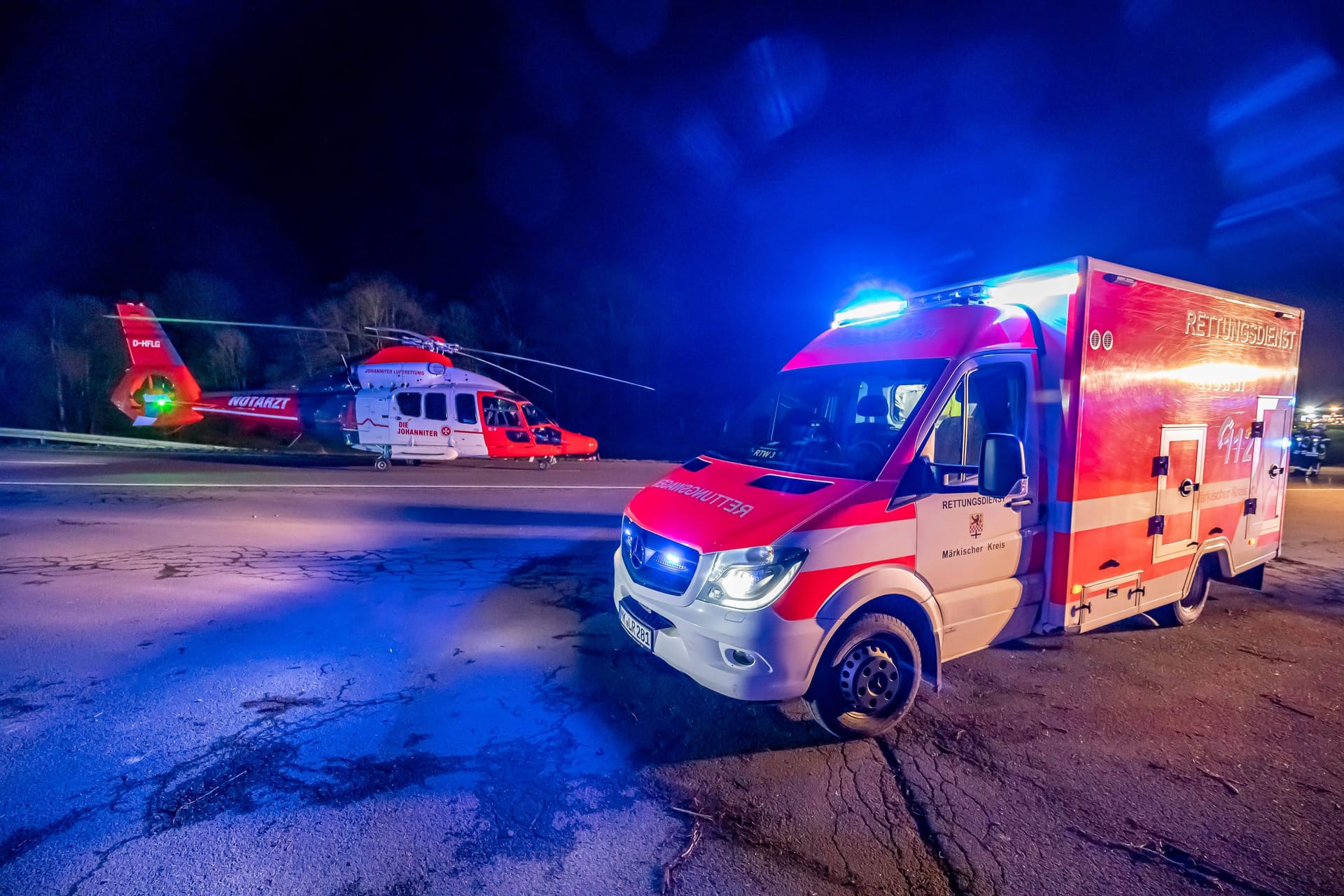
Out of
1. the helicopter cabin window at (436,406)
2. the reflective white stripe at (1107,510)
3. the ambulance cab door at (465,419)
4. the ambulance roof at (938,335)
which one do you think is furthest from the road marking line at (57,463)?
the reflective white stripe at (1107,510)

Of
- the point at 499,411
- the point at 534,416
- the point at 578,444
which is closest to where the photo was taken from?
the point at 499,411

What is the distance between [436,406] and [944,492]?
15625 mm

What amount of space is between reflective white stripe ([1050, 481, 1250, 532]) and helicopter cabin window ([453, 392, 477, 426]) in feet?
50.3

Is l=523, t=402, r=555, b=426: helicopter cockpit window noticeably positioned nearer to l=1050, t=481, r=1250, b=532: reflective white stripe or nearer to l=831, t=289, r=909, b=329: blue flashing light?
l=831, t=289, r=909, b=329: blue flashing light

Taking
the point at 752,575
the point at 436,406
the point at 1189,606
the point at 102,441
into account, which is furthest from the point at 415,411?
the point at 102,441

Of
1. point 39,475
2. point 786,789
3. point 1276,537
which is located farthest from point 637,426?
point 786,789

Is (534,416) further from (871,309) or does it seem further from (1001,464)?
(1001,464)

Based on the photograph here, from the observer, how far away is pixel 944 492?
3830 millimetres

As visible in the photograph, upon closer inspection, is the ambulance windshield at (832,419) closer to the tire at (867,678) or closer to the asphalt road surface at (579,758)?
the tire at (867,678)

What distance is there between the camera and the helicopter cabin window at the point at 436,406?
672 inches

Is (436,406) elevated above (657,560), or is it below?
above

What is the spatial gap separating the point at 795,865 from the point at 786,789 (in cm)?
57

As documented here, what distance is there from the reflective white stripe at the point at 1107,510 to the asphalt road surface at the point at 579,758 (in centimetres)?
122

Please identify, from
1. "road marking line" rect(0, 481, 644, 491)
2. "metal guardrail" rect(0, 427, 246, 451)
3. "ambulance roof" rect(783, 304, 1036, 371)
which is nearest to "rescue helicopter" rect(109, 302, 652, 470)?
"road marking line" rect(0, 481, 644, 491)
